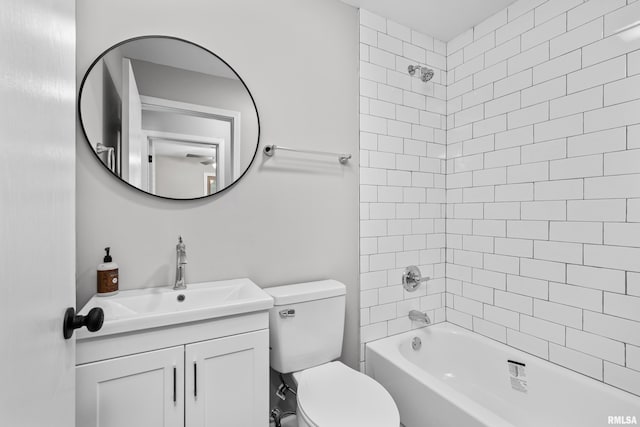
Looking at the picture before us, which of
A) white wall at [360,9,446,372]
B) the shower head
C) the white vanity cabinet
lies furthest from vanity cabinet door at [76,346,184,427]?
the shower head

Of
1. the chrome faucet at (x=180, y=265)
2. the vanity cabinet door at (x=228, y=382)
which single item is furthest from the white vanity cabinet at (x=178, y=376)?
the chrome faucet at (x=180, y=265)

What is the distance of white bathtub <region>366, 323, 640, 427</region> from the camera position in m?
1.35

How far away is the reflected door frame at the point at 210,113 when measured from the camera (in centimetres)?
139

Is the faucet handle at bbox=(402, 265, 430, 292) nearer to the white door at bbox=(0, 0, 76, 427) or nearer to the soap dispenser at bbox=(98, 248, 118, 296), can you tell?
the soap dispenser at bbox=(98, 248, 118, 296)

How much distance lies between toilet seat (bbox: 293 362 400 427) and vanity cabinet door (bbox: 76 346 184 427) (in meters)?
0.49

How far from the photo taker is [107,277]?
1243mm

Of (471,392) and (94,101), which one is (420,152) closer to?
Result: (471,392)

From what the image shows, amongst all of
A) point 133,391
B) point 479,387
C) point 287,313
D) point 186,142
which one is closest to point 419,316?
point 479,387

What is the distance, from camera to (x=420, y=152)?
2143 mm

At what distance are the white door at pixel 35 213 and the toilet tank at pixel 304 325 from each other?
806mm

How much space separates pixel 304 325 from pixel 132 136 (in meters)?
1.18

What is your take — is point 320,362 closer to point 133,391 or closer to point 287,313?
point 287,313

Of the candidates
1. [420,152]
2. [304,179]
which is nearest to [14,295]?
[304,179]

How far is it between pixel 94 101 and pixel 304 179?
1.01 metres
